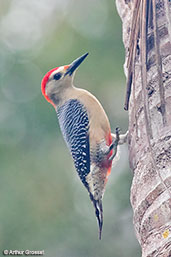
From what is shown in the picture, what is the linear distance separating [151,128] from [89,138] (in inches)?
82.9

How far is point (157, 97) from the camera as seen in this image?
2.55 metres

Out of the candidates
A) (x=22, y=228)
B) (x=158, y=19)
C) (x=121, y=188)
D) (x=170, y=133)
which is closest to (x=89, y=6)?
(x=121, y=188)

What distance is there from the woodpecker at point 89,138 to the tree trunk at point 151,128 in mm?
1484

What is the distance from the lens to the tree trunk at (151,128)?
2.29m

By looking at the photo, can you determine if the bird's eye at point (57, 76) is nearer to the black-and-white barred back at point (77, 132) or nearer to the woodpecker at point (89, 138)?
the woodpecker at point (89, 138)

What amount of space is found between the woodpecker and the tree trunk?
1.48m

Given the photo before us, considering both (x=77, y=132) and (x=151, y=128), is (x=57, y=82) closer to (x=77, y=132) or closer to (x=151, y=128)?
(x=77, y=132)

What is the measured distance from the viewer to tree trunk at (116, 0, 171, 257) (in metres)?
2.29

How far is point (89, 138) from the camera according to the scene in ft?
15.0

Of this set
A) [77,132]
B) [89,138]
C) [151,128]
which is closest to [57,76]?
[77,132]

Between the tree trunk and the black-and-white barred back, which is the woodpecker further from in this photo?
the tree trunk

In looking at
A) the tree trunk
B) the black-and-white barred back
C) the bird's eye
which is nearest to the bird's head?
the bird's eye

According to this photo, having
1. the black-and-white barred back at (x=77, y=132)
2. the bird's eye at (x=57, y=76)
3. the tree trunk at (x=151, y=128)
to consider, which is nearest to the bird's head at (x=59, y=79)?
the bird's eye at (x=57, y=76)

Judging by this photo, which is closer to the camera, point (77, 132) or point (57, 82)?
point (77, 132)
